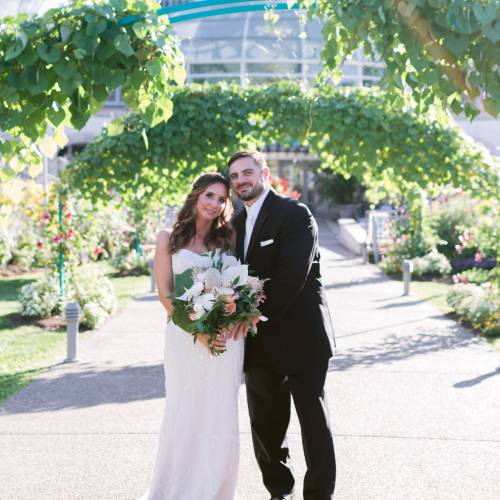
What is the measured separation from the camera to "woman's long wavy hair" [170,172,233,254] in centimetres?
411

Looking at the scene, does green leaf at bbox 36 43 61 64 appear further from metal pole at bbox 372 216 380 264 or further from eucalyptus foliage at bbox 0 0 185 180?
metal pole at bbox 372 216 380 264

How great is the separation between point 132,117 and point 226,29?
98.2ft

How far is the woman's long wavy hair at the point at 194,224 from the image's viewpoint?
411 centimetres

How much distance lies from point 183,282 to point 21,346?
5567 mm

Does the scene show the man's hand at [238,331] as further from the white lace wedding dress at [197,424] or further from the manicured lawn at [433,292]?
the manicured lawn at [433,292]

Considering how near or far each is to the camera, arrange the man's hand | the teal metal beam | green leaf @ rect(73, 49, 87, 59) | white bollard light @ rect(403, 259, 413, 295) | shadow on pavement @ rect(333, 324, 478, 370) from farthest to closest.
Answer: white bollard light @ rect(403, 259, 413, 295)
shadow on pavement @ rect(333, 324, 478, 370)
the teal metal beam
the man's hand
green leaf @ rect(73, 49, 87, 59)

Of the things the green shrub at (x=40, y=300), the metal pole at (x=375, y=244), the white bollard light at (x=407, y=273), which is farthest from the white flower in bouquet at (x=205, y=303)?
the metal pole at (x=375, y=244)

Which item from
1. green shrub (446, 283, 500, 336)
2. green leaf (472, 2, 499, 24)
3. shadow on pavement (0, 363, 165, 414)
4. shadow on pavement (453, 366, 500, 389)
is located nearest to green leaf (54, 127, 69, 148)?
green leaf (472, 2, 499, 24)

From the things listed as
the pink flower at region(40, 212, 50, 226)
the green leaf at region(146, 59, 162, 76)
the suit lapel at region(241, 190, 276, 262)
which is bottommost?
the pink flower at region(40, 212, 50, 226)

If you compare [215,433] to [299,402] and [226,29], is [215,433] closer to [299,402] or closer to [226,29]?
[299,402]

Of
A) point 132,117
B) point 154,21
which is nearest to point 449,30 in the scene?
point 154,21

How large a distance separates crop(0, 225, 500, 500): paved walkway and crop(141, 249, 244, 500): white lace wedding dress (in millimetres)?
310

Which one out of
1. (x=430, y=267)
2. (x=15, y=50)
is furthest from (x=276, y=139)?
(x=430, y=267)

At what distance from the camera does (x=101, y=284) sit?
11.5 m
